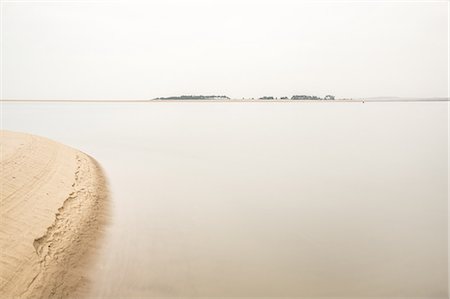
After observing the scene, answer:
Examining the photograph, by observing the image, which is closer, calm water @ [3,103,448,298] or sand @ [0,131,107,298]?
sand @ [0,131,107,298]

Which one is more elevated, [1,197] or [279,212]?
[1,197]

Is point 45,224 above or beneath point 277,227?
above

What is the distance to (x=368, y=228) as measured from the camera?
778cm

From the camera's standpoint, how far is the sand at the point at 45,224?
5.28m

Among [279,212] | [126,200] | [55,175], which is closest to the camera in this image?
[279,212]

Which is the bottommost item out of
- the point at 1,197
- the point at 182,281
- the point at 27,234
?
the point at 182,281

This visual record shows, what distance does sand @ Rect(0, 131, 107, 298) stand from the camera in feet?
17.3

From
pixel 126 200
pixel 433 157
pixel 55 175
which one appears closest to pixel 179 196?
pixel 126 200

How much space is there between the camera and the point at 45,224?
7168 millimetres

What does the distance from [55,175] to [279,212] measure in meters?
7.84

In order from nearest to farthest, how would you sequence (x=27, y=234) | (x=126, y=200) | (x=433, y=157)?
(x=27, y=234)
(x=126, y=200)
(x=433, y=157)

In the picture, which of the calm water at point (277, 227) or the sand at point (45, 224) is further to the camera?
the calm water at point (277, 227)

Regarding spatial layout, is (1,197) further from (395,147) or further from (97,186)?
(395,147)

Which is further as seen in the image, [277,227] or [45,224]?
[277,227]
